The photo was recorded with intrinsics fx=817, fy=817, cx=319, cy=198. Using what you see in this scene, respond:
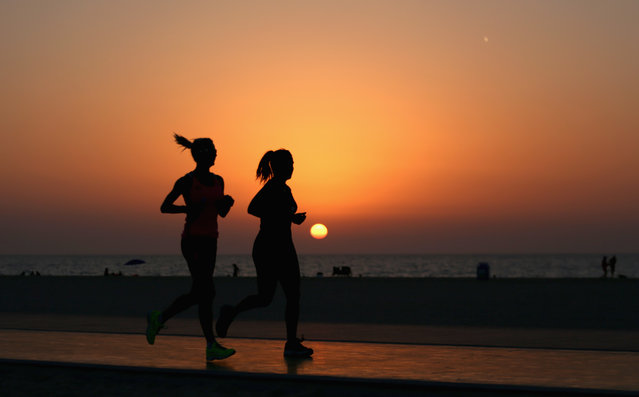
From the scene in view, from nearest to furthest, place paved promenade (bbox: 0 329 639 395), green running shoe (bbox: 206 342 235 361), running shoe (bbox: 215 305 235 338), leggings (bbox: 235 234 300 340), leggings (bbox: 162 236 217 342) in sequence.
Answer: paved promenade (bbox: 0 329 639 395) → green running shoe (bbox: 206 342 235 361) → leggings (bbox: 162 236 217 342) → leggings (bbox: 235 234 300 340) → running shoe (bbox: 215 305 235 338)

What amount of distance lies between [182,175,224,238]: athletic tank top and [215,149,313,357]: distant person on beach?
0.48m

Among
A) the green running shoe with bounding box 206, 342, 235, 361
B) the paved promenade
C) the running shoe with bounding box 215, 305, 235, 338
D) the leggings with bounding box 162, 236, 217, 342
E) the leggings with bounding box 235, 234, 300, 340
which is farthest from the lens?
the running shoe with bounding box 215, 305, 235, 338

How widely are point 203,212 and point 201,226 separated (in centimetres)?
14

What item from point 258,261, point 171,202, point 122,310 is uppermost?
point 171,202

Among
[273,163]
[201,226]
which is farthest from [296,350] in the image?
[273,163]

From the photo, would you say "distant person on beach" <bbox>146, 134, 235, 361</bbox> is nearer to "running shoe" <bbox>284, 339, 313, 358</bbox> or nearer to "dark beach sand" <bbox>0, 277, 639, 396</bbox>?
"running shoe" <bbox>284, 339, 313, 358</bbox>

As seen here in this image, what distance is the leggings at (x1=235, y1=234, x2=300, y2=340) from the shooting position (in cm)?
812

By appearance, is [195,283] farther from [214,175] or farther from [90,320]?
[90,320]

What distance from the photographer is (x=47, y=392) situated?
6.28 m

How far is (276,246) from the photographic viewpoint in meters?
8.17

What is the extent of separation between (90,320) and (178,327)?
2.67 m

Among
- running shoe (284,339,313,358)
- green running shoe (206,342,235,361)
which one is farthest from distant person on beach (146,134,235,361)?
running shoe (284,339,313,358)

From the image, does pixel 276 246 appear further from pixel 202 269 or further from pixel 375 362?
pixel 375 362

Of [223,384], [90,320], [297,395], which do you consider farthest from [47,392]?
[90,320]
